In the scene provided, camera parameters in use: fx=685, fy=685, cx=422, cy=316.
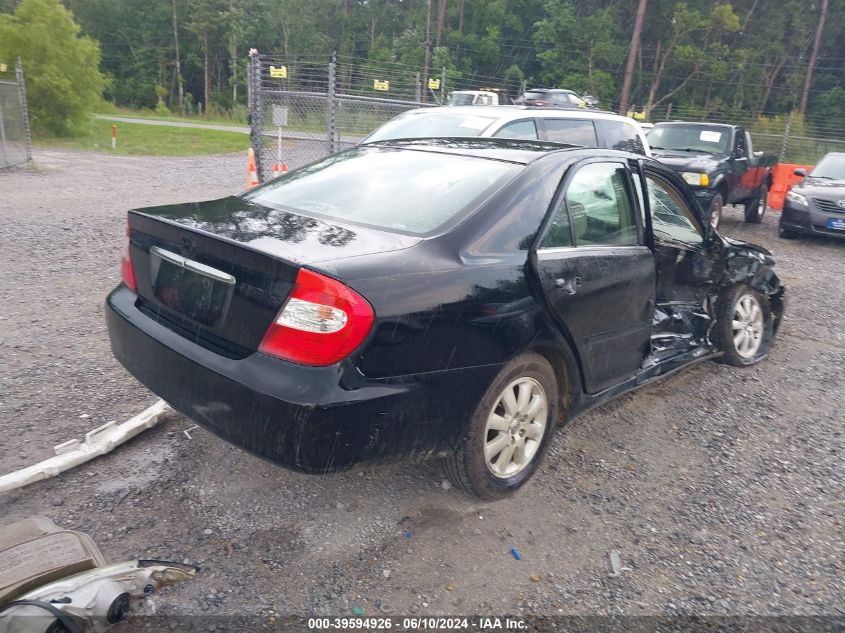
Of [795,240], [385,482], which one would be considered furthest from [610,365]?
[795,240]

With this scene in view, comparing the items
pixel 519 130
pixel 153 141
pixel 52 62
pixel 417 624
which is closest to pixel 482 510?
pixel 417 624

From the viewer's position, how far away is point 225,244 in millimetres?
2721

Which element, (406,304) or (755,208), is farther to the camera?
(755,208)

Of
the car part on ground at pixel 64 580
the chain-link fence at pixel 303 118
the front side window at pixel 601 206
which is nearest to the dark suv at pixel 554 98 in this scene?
the chain-link fence at pixel 303 118

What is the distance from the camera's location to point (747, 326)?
17.1 feet

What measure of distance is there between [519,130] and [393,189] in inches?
187

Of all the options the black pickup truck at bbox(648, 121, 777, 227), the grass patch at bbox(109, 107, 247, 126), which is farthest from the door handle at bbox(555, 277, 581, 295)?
the grass patch at bbox(109, 107, 247, 126)

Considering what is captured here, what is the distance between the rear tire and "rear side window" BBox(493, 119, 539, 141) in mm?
6874

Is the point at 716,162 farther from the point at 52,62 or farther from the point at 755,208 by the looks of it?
the point at 52,62

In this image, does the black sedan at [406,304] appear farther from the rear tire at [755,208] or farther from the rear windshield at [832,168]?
the rear tire at [755,208]

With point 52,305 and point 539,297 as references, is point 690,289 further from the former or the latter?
point 52,305

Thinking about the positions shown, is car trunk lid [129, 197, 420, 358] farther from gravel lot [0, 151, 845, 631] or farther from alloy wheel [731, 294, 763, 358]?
alloy wheel [731, 294, 763, 358]

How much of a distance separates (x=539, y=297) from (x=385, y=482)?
3.89 feet

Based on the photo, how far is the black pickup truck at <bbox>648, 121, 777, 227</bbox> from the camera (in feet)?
36.1
